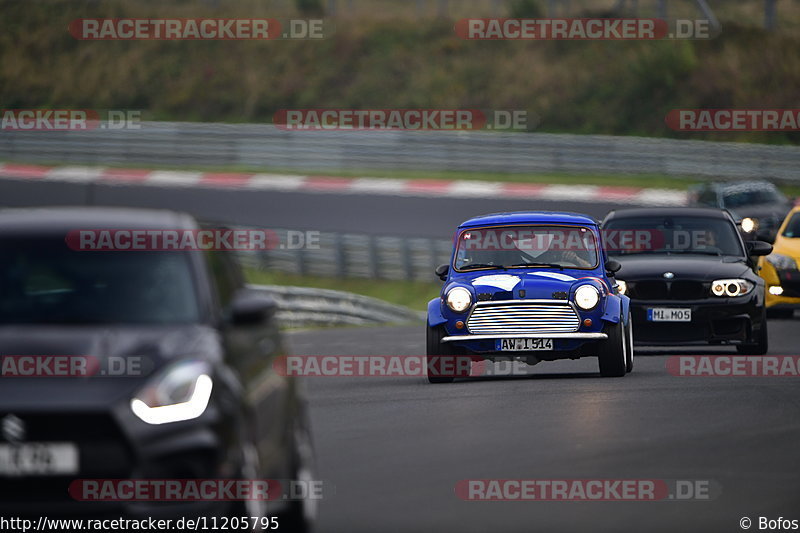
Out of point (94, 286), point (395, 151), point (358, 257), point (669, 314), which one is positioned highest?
point (395, 151)

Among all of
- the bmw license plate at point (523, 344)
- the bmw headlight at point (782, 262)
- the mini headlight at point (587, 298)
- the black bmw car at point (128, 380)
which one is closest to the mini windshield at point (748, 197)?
the bmw headlight at point (782, 262)

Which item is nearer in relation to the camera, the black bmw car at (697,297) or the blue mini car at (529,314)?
the blue mini car at (529,314)

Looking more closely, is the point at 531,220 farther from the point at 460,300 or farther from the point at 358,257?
the point at 358,257

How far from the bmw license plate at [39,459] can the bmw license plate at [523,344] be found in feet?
28.2

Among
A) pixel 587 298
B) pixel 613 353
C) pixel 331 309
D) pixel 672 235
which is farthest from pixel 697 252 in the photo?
pixel 331 309

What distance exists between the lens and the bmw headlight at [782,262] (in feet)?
71.0

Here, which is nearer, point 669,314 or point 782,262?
point 669,314

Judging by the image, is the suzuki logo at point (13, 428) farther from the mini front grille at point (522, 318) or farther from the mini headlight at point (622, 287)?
the mini headlight at point (622, 287)

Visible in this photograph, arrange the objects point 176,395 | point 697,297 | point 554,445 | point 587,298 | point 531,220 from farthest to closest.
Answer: point 697,297 → point 531,220 → point 587,298 → point 554,445 → point 176,395

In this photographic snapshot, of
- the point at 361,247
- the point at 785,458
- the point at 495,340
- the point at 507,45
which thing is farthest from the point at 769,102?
the point at 785,458

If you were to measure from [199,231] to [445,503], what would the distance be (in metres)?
2.14

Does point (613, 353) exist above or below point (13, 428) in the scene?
below

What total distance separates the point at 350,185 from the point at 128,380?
3452cm

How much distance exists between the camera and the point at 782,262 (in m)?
21.7
